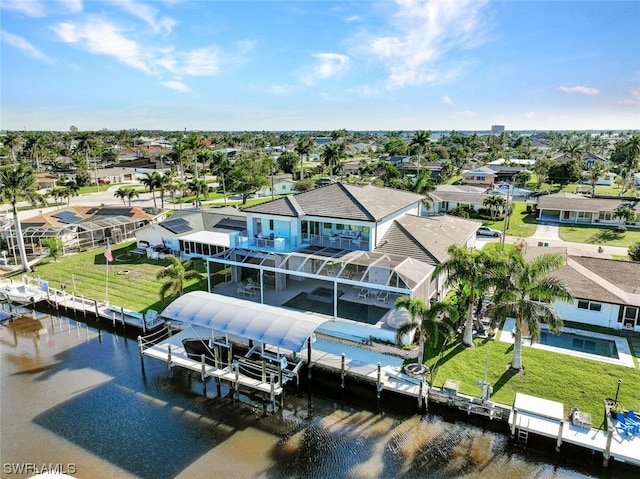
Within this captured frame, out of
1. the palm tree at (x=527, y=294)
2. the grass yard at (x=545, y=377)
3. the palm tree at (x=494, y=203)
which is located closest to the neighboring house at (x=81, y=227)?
the grass yard at (x=545, y=377)

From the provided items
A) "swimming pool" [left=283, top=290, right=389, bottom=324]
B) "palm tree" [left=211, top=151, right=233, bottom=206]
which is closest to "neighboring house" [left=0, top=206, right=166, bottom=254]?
"palm tree" [left=211, top=151, right=233, bottom=206]

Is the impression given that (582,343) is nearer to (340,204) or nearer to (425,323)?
(425,323)

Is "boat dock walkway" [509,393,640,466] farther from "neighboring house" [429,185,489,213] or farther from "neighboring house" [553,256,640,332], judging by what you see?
"neighboring house" [429,185,489,213]

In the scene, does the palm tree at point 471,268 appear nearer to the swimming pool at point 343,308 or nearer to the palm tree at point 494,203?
the swimming pool at point 343,308

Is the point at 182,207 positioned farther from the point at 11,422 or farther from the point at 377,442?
the point at 377,442

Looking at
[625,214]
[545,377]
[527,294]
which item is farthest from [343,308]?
[625,214]

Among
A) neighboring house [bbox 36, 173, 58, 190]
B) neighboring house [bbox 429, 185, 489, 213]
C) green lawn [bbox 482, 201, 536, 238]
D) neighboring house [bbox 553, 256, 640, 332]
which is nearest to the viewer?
neighboring house [bbox 553, 256, 640, 332]
